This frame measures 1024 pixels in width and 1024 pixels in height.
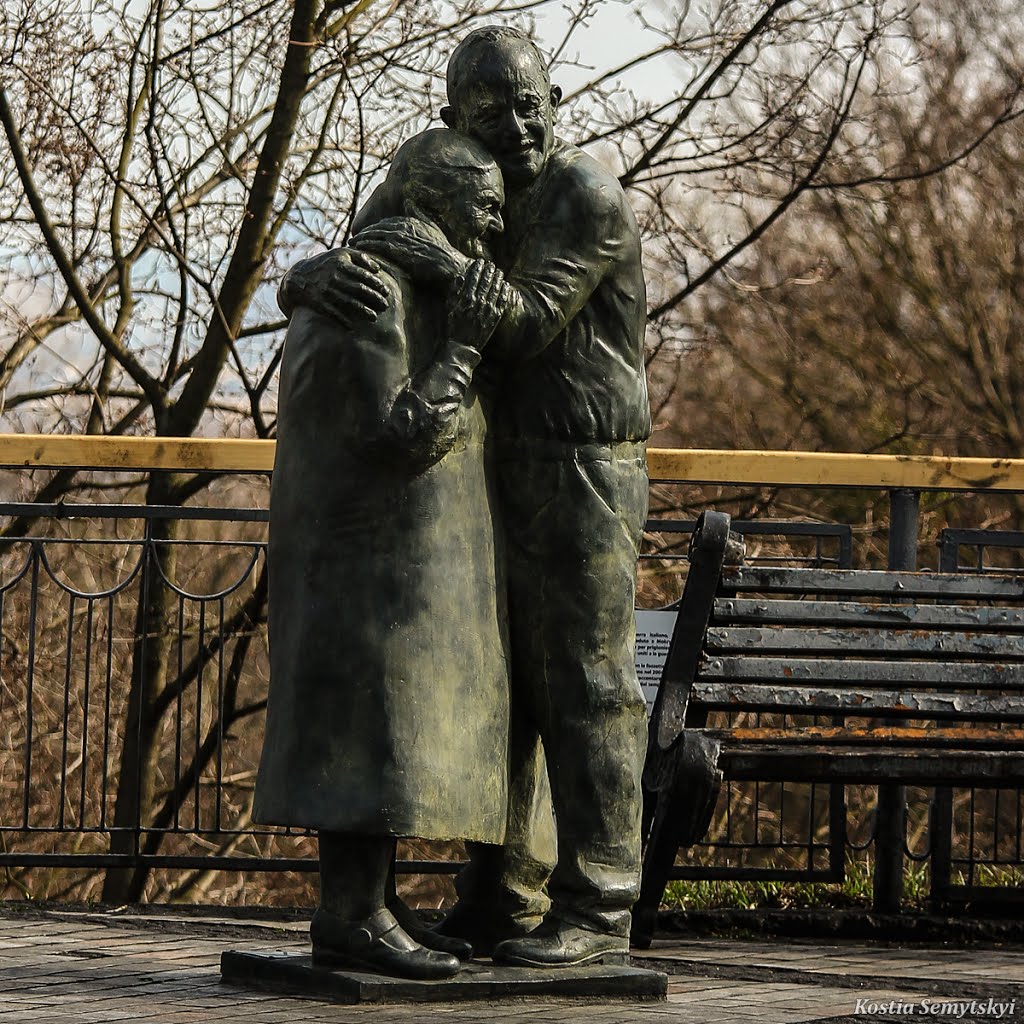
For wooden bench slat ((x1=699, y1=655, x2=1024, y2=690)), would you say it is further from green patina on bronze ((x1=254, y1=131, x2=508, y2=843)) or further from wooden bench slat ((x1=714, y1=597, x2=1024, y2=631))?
green patina on bronze ((x1=254, y1=131, x2=508, y2=843))

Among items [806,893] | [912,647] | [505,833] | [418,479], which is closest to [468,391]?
[418,479]

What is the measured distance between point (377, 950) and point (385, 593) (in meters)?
0.74

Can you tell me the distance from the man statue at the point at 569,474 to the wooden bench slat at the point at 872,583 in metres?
1.65

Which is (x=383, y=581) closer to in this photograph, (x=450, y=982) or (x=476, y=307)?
(x=476, y=307)

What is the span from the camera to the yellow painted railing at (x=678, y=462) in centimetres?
638

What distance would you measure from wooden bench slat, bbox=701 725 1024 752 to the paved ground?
59cm

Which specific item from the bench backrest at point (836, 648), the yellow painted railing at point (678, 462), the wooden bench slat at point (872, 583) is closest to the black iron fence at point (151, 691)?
the yellow painted railing at point (678, 462)

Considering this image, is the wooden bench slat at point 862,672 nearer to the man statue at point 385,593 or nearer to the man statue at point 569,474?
the man statue at point 569,474

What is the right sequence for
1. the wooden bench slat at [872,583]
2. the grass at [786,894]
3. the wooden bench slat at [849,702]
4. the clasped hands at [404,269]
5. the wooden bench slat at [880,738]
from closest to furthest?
the clasped hands at [404,269] → the wooden bench slat at [849,702] → the wooden bench slat at [880,738] → the wooden bench slat at [872,583] → the grass at [786,894]

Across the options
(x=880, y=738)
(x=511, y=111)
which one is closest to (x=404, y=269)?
(x=511, y=111)

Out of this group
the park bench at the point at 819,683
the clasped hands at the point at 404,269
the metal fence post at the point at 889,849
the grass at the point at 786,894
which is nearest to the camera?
the clasped hands at the point at 404,269

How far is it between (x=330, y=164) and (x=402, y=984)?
23.3 ft

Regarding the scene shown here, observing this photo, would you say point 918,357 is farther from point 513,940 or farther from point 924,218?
point 513,940

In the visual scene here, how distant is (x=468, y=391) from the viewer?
4.27 m
